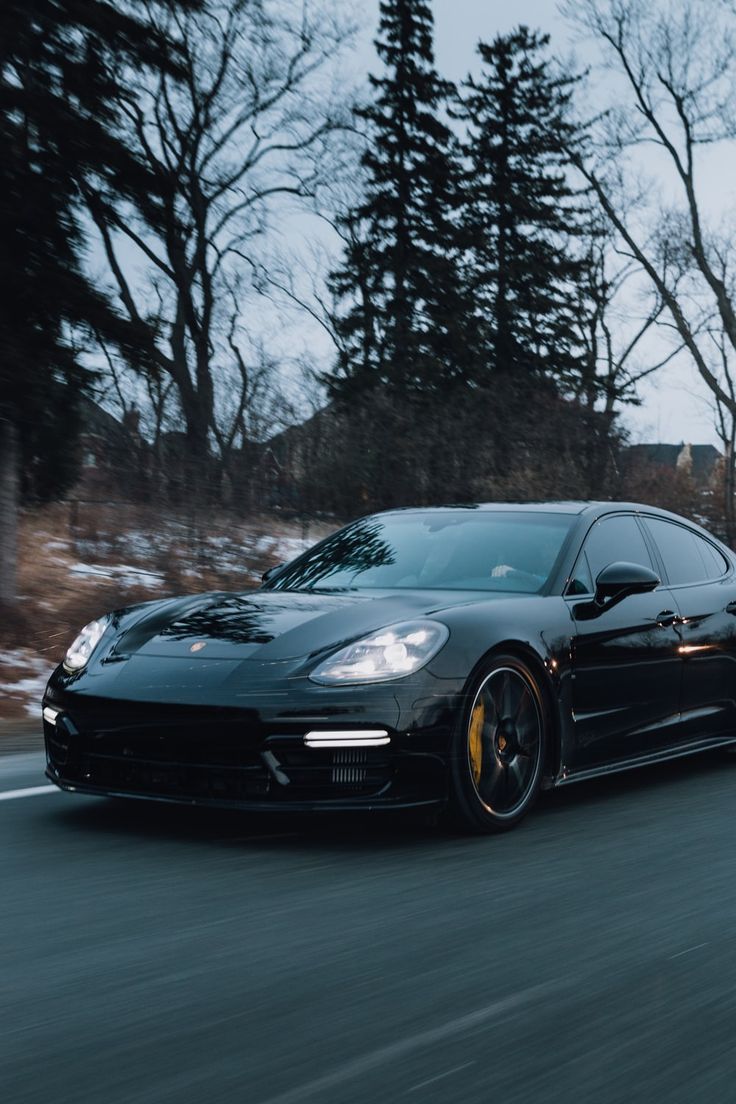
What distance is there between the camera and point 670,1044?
3311 mm

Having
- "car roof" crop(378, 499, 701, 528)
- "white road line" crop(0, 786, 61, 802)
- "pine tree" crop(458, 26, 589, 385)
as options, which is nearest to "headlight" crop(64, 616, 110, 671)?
"white road line" crop(0, 786, 61, 802)

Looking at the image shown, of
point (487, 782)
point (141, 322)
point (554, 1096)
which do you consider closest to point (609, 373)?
point (141, 322)

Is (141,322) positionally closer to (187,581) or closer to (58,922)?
(187,581)

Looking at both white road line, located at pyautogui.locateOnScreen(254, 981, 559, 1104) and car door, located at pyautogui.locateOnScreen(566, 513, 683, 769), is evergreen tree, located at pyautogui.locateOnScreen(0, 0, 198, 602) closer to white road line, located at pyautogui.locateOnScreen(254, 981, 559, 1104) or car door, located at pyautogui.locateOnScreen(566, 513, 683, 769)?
car door, located at pyautogui.locateOnScreen(566, 513, 683, 769)

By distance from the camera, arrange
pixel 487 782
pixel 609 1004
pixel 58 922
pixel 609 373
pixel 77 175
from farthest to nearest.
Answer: pixel 609 373 → pixel 77 175 → pixel 487 782 → pixel 58 922 → pixel 609 1004

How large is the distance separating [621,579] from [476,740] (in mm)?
1209

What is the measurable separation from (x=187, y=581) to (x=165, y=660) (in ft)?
32.6

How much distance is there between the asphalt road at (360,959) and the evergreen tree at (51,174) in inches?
244

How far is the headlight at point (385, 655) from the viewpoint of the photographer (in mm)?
5297

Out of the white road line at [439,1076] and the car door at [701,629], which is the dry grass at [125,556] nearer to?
the car door at [701,629]

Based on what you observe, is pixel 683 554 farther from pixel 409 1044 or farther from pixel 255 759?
pixel 409 1044

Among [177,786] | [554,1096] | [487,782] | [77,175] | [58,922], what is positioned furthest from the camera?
[77,175]

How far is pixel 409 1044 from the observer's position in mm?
3264

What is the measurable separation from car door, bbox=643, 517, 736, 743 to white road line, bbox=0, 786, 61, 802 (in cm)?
295
